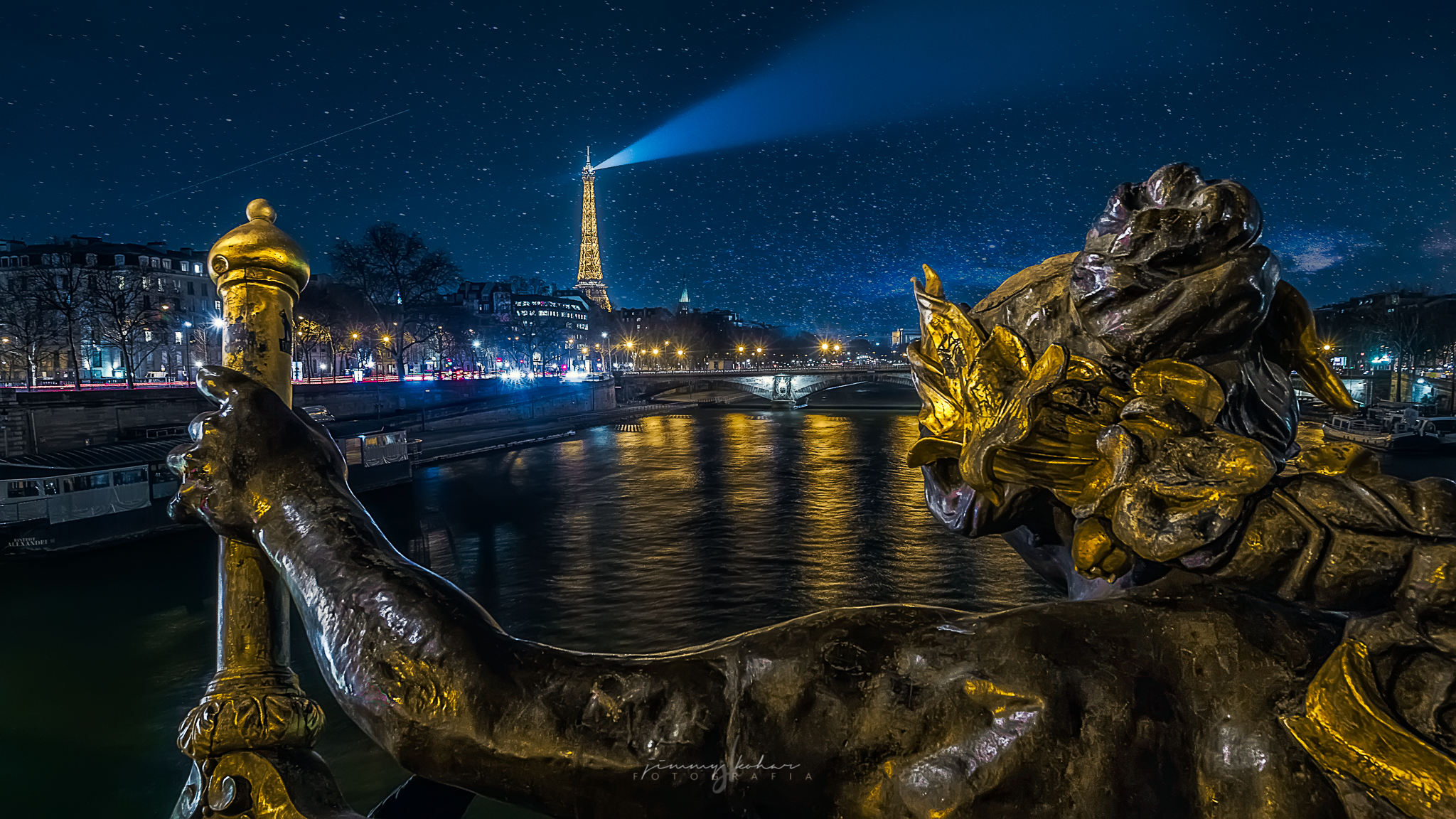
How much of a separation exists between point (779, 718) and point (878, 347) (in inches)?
5268

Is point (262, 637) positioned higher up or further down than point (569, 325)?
further down

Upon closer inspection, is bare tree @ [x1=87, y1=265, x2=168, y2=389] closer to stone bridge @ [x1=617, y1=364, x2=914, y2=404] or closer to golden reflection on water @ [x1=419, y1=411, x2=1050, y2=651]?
golden reflection on water @ [x1=419, y1=411, x2=1050, y2=651]

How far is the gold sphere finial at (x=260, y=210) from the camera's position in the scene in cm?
177

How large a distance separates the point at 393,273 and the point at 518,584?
111 feet

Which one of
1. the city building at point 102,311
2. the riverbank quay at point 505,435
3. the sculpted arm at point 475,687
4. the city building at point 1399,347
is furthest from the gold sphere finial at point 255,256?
the city building at point 1399,347

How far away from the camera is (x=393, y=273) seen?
144 feet

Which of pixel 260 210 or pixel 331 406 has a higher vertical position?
pixel 260 210

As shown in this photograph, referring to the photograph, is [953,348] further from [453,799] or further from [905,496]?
[905,496]

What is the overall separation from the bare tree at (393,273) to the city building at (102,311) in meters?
7.60

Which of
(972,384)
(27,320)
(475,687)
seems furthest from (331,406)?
(972,384)

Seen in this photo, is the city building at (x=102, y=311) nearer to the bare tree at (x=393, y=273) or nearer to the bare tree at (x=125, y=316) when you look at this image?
the bare tree at (x=125, y=316)

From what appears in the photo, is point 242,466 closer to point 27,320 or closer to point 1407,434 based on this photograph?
point 1407,434

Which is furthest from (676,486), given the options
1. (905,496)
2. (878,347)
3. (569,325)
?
(878,347)

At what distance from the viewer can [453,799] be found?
1848mm
